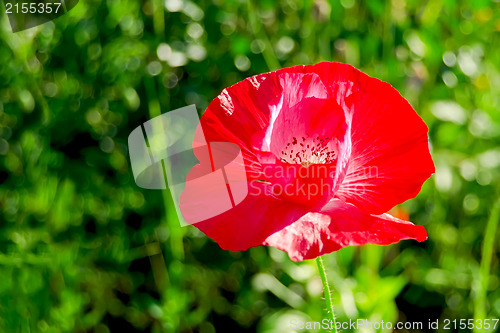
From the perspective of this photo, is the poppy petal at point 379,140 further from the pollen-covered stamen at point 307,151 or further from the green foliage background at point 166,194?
the green foliage background at point 166,194

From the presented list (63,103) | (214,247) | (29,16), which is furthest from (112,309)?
(29,16)

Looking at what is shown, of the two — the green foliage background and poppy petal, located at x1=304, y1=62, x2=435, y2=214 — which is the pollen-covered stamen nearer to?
poppy petal, located at x1=304, y1=62, x2=435, y2=214

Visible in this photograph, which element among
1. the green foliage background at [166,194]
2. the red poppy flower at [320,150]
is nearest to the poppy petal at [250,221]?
the red poppy flower at [320,150]

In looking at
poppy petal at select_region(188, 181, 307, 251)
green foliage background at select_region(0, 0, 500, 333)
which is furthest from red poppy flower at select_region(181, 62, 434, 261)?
green foliage background at select_region(0, 0, 500, 333)

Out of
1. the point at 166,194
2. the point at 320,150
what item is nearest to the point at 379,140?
the point at 320,150

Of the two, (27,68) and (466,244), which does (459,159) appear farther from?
(27,68)

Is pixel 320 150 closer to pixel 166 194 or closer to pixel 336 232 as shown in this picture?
pixel 336 232
